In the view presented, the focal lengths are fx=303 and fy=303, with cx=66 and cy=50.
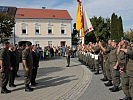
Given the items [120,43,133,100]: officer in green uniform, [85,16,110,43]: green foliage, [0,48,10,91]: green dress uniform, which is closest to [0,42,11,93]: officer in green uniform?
[0,48,10,91]: green dress uniform

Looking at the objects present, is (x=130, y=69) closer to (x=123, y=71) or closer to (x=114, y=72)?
(x=123, y=71)

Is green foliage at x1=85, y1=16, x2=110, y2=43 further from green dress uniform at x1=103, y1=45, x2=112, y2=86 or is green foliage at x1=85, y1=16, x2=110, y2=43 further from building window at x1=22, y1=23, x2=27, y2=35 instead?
green dress uniform at x1=103, y1=45, x2=112, y2=86

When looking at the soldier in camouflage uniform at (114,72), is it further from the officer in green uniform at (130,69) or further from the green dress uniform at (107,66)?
the officer in green uniform at (130,69)

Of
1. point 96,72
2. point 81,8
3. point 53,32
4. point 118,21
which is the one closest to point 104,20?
point 118,21

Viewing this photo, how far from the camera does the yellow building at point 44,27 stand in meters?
66.4

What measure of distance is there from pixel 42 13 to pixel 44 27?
3.49 metres

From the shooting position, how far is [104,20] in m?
75.4

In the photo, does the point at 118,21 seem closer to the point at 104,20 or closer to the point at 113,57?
the point at 104,20

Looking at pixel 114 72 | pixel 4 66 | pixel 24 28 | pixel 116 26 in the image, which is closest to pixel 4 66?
pixel 4 66

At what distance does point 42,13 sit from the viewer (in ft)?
226

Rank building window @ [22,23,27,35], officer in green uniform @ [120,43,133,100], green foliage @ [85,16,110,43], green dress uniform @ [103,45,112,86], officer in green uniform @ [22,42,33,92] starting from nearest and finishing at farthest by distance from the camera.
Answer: officer in green uniform @ [120,43,133,100] → officer in green uniform @ [22,42,33,92] → green dress uniform @ [103,45,112,86] → building window @ [22,23,27,35] → green foliage @ [85,16,110,43]

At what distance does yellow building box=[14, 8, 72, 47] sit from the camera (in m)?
66.4

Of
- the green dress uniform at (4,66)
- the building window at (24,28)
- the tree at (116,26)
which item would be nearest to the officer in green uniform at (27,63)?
the green dress uniform at (4,66)

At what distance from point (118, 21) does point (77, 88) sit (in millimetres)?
55716
